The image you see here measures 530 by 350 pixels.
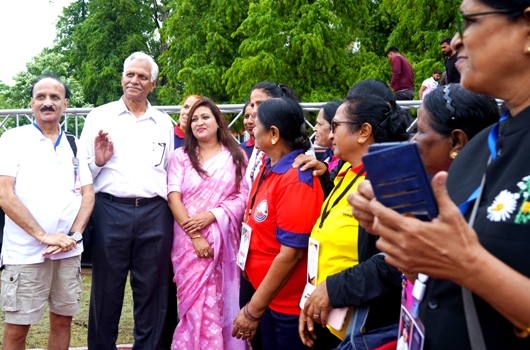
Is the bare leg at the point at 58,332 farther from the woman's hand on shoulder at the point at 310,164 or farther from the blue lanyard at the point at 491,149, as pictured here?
the blue lanyard at the point at 491,149

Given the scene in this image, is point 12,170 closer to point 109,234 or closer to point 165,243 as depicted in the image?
point 109,234

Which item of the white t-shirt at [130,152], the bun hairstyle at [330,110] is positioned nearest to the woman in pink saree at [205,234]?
the white t-shirt at [130,152]

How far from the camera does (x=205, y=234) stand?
4.38 metres

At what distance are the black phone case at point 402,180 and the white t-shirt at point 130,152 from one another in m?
3.35

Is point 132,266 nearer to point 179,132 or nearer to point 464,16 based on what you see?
point 179,132

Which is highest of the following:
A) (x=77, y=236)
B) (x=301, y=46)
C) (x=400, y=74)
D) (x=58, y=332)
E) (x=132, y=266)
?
(x=301, y=46)

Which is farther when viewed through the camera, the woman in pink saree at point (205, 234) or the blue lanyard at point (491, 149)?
the woman in pink saree at point (205, 234)

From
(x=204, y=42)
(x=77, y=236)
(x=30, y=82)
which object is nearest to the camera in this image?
(x=77, y=236)

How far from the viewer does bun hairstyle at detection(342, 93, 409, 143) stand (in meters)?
2.83

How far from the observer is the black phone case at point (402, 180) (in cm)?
121

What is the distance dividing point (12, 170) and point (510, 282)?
12.2 ft

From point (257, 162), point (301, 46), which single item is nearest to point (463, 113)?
point (257, 162)

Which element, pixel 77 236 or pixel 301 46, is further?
pixel 301 46

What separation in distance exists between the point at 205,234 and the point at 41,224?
44.0 inches
